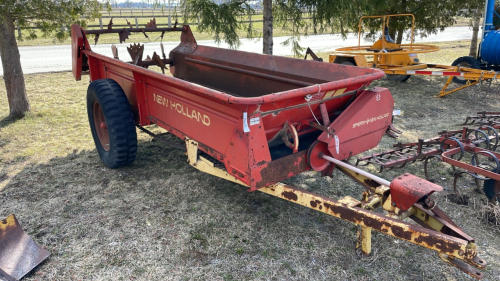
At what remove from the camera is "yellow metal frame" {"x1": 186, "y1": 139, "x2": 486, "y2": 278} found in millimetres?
2148

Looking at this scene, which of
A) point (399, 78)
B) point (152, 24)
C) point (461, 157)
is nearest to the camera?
point (461, 157)

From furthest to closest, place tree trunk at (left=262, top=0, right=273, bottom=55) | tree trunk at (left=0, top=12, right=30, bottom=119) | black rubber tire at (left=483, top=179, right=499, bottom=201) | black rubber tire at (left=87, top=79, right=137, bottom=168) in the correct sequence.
Result: 1. tree trunk at (left=262, top=0, right=273, bottom=55)
2. tree trunk at (left=0, top=12, right=30, bottom=119)
3. black rubber tire at (left=87, top=79, right=137, bottom=168)
4. black rubber tire at (left=483, top=179, right=499, bottom=201)

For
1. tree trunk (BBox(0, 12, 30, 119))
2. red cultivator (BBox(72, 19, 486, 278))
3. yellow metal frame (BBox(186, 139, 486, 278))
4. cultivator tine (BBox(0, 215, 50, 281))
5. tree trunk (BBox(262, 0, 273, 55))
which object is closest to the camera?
yellow metal frame (BBox(186, 139, 486, 278))

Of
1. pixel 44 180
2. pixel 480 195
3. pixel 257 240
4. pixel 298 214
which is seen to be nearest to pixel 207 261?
pixel 257 240

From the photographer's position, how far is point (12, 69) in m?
6.00

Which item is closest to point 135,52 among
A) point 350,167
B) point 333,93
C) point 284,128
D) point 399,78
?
point 284,128

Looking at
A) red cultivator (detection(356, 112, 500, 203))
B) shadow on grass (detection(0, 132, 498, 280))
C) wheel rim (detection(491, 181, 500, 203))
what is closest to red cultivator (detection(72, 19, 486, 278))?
shadow on grass (detection(0, 132, 498, 280))

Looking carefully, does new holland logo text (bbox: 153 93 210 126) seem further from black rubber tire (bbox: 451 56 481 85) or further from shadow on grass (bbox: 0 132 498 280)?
black rubber tire (bbox: 451 56 481 85)

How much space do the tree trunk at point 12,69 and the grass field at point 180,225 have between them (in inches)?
50.3

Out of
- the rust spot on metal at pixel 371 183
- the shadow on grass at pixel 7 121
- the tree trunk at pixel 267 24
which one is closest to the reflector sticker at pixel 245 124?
the rust spot on metal at pixel 371 183

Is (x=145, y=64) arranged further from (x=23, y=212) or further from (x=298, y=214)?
(x=298, y=214)

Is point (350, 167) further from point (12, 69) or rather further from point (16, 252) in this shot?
point (12, 69)

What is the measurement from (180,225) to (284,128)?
49.0 inches

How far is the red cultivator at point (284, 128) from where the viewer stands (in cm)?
238
